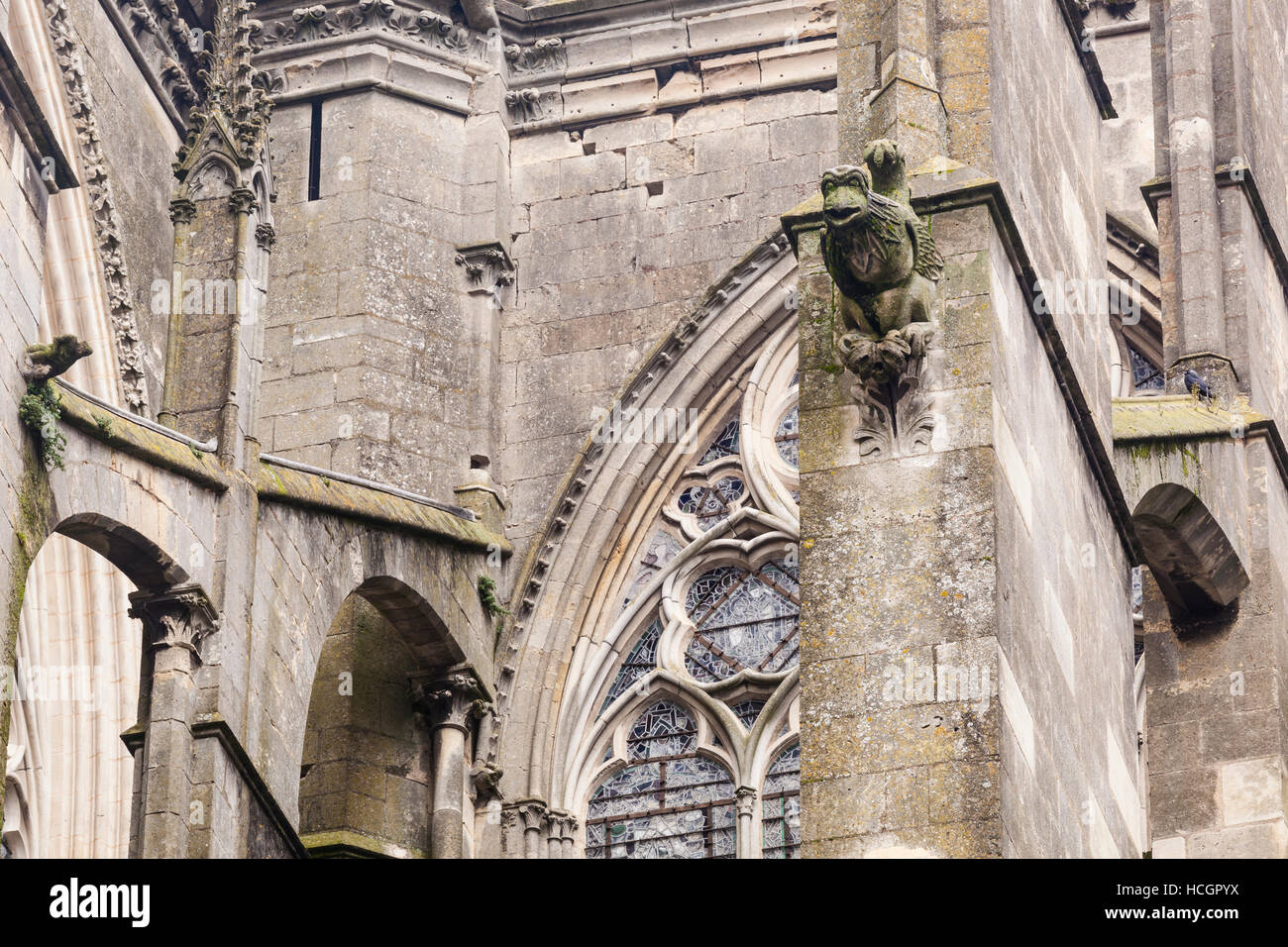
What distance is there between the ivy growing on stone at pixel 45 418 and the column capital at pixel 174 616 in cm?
104

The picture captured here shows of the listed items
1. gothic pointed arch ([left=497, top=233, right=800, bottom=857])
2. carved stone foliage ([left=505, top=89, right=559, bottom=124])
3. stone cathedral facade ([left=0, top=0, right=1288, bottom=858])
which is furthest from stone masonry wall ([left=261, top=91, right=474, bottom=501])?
gothic pointed arch ([left=497, top=233, right=800, bottom=857])

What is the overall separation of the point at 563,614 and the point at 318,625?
289 centimetres

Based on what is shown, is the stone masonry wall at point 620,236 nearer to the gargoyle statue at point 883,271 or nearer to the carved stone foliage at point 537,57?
the carved stone foliage at point 537,57

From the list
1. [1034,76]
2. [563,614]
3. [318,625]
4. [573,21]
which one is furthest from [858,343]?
[573,21]

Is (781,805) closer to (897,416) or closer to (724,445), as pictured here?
(724,445)

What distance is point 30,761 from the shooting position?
1655 centimetres

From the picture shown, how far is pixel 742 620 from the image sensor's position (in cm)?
1970

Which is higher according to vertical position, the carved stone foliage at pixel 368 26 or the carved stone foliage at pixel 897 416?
the carved stone foliage at pixel 368 26

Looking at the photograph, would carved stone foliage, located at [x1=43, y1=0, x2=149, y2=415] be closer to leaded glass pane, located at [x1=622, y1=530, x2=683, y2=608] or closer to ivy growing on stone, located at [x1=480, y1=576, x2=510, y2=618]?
ivy growing on stone, located at [x1=480, y1=576, x2=510, y2=618]

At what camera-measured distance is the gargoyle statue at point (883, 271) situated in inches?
455

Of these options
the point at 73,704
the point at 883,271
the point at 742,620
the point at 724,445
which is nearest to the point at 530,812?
the point at 742,620

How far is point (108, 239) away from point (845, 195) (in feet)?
25.4

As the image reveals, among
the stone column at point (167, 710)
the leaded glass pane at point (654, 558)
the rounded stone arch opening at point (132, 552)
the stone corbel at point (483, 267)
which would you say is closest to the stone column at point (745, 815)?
the leaded glass pane at point (654, 558)
